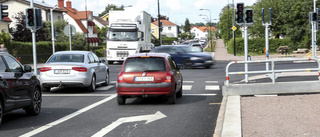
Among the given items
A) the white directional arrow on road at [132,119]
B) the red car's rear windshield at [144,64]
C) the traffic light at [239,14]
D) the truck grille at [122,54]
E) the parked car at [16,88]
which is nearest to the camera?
the white directional arrow on road at [132,119]

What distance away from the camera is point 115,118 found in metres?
9.94

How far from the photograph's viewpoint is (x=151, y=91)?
1191 centimetres

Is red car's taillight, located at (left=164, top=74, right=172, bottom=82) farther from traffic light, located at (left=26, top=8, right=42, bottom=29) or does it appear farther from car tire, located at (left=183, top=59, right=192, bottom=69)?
car tire, located at (left=183, top=59, right=192, bottom=69)

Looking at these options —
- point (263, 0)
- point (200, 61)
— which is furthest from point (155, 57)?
point (263, 0)

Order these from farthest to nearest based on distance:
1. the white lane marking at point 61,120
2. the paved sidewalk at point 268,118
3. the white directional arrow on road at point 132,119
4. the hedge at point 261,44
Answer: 1. the hedge at point 261,44
2. the white directional arrow on road at point 132,119
3. the white lane marking at point 61,120
4. the paved sidewalk at point 268,118

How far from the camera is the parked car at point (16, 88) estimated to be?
8.90 meters

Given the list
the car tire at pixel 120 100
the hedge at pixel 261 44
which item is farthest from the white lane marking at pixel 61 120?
the hedge at pixel 261 44

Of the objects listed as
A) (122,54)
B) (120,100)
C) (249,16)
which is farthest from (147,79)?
(122,54)

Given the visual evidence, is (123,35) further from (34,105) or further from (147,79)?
(34,105)

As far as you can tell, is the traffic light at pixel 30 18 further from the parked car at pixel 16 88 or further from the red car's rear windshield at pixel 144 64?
the parked car at pixel 16 88

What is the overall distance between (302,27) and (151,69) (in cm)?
4437

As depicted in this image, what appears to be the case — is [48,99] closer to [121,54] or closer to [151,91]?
[151,91]

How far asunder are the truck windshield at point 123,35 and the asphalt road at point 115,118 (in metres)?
21.0

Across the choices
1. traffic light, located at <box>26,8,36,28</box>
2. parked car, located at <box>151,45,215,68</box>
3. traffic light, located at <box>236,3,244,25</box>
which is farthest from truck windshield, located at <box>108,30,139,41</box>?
traffic light, located at <box>236,3,244,25</box>
